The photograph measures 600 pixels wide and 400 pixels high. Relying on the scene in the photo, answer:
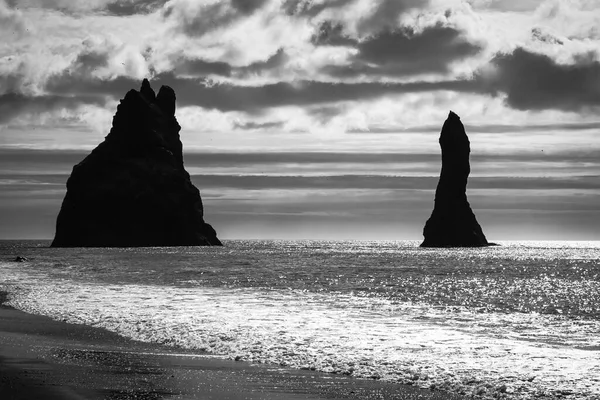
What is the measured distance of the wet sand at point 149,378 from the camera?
45.9 ft

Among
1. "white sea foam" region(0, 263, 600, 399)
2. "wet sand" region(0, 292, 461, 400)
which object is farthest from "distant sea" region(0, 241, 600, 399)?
"wet sand" region(0, 292, 461, 400)

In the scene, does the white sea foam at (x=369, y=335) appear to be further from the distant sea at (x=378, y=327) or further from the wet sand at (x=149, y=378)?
the wet sand at (x=149, y=378)

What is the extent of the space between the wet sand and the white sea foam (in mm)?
1193

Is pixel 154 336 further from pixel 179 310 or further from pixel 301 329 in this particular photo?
pixel 179 310

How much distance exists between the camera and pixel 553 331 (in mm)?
27531

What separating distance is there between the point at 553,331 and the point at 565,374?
10.9 m

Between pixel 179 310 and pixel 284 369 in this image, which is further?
pixel 179 310

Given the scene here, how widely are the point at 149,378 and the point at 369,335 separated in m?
10.6

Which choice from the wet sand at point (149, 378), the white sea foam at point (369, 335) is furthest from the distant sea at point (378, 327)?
the wet sand at point (149, 378)

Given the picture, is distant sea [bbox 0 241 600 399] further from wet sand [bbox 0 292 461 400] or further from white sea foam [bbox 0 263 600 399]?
wet sand [bbox 0 292 461 400]

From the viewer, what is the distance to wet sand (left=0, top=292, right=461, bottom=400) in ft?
45.9

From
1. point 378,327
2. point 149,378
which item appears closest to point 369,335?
point 378,327

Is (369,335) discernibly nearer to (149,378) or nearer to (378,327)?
(378,327)

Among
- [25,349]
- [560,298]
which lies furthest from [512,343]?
[560,298]
